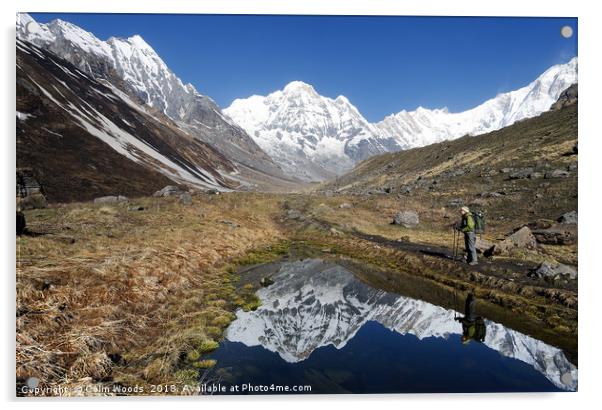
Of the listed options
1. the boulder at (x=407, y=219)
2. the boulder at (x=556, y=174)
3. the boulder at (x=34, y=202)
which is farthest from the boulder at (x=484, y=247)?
the boulder at (x=34, y=202)

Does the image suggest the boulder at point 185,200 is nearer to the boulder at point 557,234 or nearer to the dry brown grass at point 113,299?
the dry brown grass at point 113,299

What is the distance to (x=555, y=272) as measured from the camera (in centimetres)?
1171

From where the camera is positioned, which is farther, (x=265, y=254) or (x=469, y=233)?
(x=265, y=254)

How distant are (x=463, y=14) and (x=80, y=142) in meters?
52.1

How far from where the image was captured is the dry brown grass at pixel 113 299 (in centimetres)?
769

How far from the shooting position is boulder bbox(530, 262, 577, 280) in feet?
37.6

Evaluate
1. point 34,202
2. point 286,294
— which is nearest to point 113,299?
point 286,294

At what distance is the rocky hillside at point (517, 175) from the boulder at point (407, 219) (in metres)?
2.60

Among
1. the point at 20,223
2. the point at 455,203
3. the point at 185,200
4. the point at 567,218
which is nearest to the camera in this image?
the point at 20,223

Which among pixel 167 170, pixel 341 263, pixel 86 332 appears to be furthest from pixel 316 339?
pixel 167 170

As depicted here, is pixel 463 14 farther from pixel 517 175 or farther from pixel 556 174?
pixel 517 175

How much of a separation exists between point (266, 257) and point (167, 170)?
2840 inches

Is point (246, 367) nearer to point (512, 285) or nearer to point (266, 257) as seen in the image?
point (512, 285)

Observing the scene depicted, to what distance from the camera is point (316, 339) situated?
9398 millimetres
